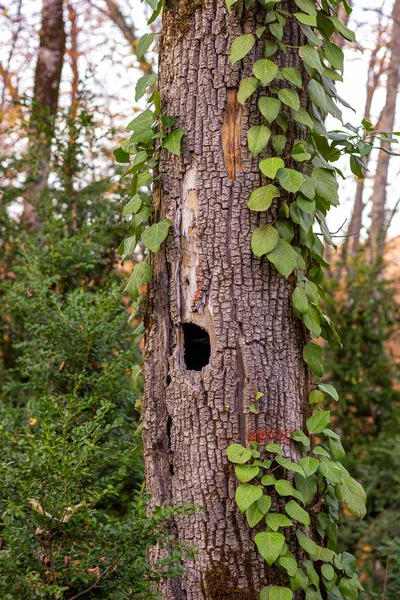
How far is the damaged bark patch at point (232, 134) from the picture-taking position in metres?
2.25

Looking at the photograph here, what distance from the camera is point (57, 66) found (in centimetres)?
645

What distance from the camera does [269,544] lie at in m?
2.03

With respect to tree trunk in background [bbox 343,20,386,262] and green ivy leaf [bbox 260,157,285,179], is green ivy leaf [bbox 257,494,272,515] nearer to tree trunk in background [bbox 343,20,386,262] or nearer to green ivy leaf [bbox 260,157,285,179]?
green ivy leaf [bbox 260,157,285,179]

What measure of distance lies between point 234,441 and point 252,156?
1.06 meters

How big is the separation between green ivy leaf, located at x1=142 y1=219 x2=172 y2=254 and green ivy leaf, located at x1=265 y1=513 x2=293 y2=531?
1042mm

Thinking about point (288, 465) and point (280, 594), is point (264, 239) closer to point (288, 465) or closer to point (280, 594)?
point (288, 465)

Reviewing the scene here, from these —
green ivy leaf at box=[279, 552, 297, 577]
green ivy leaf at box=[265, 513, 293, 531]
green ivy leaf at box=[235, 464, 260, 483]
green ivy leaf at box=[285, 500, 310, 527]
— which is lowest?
green ivy leaf at box=[279, 552, 297, 577]

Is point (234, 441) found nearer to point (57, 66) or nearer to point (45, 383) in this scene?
point (45, 383)

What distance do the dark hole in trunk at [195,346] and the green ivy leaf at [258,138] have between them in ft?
2.31

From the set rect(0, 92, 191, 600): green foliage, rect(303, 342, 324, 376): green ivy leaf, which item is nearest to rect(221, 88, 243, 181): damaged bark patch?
rect(0, 92, 191, 600): green foliage

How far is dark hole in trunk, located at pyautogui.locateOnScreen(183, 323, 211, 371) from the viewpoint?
7.73ft

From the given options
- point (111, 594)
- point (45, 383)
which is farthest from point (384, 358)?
point (111, 594)

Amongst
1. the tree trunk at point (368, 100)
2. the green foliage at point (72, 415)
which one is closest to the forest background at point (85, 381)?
the green foliage at point (72, 415)

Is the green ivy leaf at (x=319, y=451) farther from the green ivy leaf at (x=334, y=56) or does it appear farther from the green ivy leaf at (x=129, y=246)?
the green ivy leaf at (x=334, y=56)
